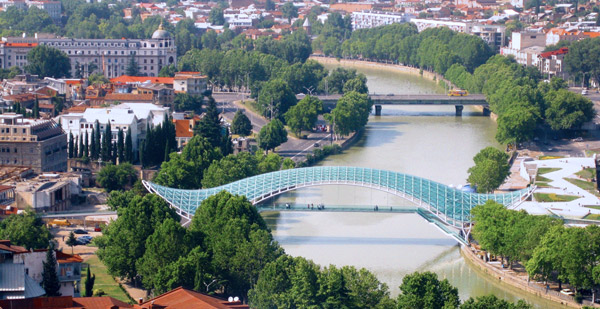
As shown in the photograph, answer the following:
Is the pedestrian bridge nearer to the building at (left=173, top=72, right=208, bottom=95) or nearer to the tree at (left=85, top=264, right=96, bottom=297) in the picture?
the tree at (left=85, top=264, right=96, bottom=297)

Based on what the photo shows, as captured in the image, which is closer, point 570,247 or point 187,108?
point 570,247

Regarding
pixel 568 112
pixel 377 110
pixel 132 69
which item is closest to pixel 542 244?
pixel 568 112

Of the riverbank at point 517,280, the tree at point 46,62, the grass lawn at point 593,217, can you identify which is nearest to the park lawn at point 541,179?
the grass lawn at point 593,217

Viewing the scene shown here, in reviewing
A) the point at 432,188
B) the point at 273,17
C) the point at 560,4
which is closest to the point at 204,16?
the point at 273,17

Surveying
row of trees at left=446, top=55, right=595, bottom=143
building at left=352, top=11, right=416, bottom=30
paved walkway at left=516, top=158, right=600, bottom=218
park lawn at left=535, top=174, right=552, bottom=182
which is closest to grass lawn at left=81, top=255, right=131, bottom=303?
paved walkway at left=516, top=158, right=600, bottom=218

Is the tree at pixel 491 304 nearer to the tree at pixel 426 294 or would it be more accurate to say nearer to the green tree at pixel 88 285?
the tree at pixel 426 294

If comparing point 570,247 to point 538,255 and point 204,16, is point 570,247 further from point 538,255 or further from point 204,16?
point 204,16
